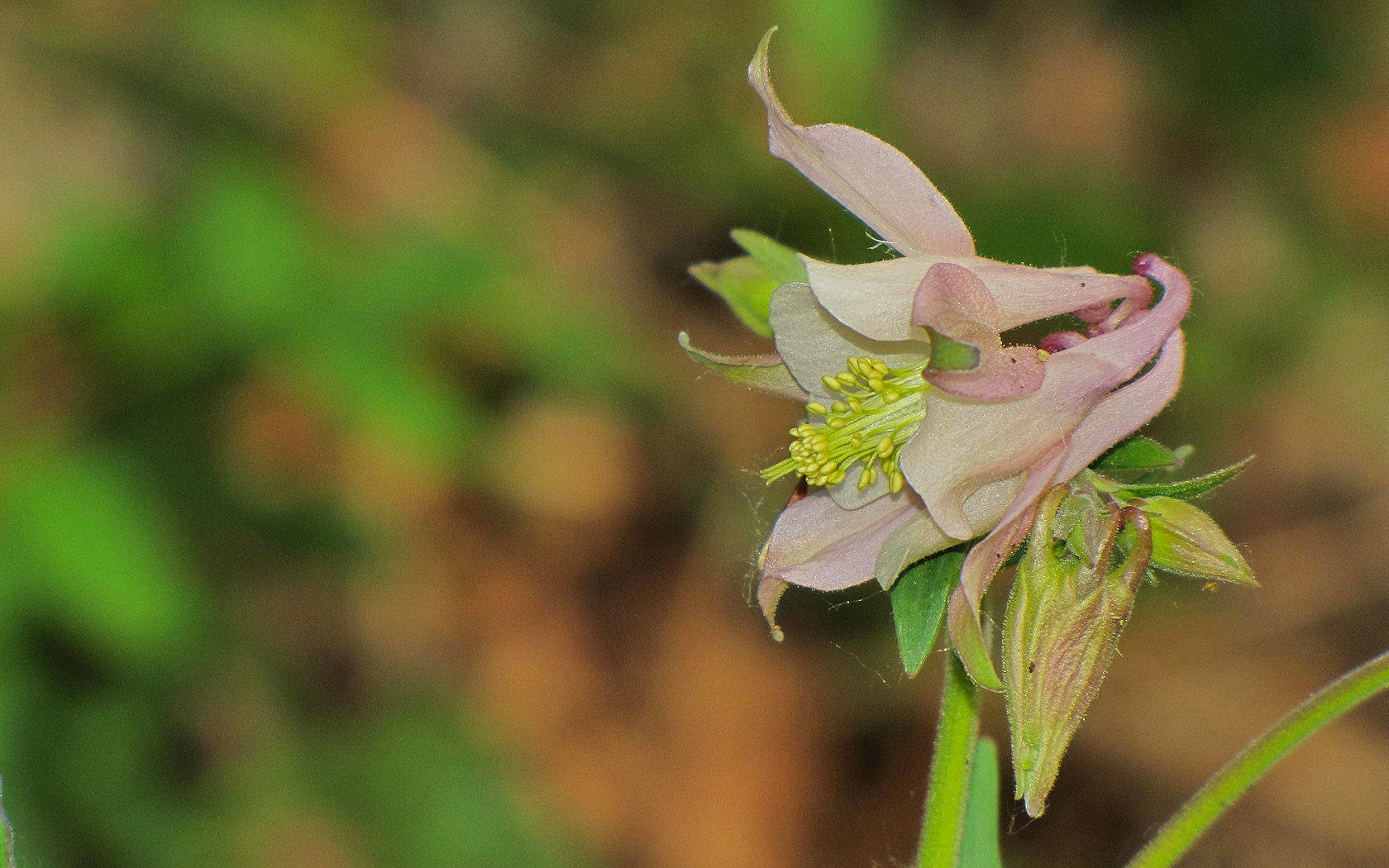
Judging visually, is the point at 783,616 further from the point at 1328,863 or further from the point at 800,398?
the point at 800,398

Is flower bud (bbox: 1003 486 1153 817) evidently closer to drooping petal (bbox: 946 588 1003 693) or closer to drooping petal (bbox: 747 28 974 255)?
drooping petal (bbox: 946 588 1003 693)

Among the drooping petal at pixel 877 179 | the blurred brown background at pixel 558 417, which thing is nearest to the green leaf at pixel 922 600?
the drooping petal at pixel 877 179

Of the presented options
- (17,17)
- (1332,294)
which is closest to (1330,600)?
(1332,294)

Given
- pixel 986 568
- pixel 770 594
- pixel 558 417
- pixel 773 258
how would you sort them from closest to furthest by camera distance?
pixel 986 568, pixel 770 594, pixel 773 258, pixel 558 417

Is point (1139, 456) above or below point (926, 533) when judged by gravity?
above

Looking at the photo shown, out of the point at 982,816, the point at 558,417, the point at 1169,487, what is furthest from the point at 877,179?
the point at 558,417

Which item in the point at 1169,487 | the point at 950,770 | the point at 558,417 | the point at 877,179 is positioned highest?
the point at 877,179

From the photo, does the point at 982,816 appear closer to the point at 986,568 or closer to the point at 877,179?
the point at 986,568
